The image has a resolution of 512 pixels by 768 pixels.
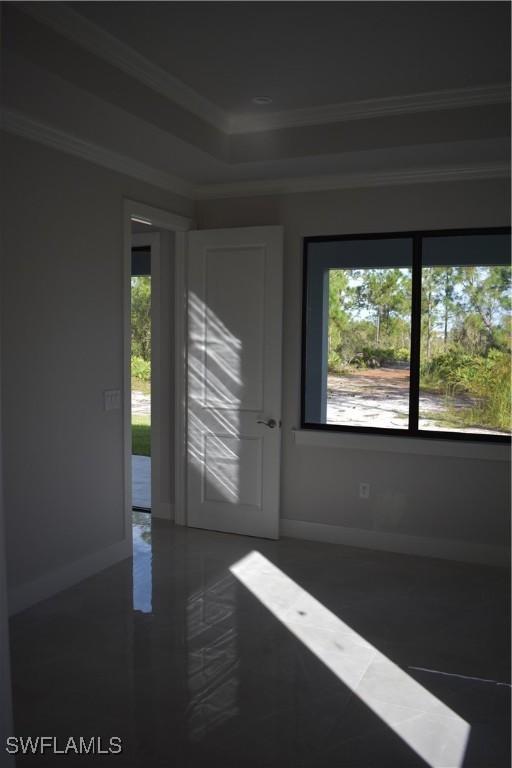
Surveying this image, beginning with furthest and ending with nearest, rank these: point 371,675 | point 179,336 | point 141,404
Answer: point 141,404 < point 179,336 < point 371,675

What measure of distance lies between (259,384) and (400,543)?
60.2 inches

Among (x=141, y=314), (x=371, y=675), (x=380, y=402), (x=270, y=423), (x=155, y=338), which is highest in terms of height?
(x=141, y=314)

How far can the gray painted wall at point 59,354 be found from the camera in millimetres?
3561

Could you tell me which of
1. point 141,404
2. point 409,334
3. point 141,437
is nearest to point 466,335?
point 409,334

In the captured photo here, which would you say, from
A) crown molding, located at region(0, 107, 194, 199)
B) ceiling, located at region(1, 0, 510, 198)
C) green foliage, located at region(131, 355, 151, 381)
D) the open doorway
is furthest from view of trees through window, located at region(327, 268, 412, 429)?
green foliage, located at region(131, 355, 151, 381)

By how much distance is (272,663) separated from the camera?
313cm

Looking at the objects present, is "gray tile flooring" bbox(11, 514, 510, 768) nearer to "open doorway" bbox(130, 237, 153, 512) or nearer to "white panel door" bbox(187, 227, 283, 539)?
"white panel door" bbox(187, 227, 283, 539)

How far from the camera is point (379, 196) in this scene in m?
4.71

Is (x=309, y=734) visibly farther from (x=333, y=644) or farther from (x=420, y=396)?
(x=420, y=396)

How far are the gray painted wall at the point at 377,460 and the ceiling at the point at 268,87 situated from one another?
162mm

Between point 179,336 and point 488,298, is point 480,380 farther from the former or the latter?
point 179,336

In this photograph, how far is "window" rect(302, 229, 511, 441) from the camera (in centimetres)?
450

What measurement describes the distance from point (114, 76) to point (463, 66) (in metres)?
1.71

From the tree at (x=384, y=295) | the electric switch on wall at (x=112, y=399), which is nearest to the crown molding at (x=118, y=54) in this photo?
the tree at (x=384, y=295)
